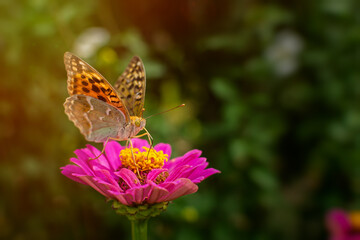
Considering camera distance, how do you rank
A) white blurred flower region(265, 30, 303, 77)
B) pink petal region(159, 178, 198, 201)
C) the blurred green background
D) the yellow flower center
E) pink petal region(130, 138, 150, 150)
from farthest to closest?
white blurred flower region(265, 30, 303, 77) < the blurred green background < pink petal region(130, 138, 150, 150) < the yellow flower center < pink petal region(159, 178, 198, 201)

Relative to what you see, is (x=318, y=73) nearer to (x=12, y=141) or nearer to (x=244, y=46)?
(x=244, y=46)

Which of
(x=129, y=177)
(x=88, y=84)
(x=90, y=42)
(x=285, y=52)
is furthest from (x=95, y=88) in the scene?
(x=285, y=52)

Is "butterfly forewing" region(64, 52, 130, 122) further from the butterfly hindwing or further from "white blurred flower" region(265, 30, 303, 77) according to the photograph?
"white blurred flower" region(265, 30, 303, 77)

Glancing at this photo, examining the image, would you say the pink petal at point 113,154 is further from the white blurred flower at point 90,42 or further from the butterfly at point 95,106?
the white blurred flower at point 90,42

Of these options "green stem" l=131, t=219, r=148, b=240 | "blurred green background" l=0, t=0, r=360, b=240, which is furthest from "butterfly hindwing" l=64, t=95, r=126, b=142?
"blurred green background" l=0, t=0, r=360, b=240

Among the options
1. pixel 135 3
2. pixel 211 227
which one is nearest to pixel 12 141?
pixel 135 3

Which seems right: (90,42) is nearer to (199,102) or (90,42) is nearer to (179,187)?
(199,102)

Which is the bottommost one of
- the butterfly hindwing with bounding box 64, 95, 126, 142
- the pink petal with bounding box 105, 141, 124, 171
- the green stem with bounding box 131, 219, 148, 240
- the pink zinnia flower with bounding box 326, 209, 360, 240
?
the pink zinnia flower with bounding box 326, 209, 360, 240
